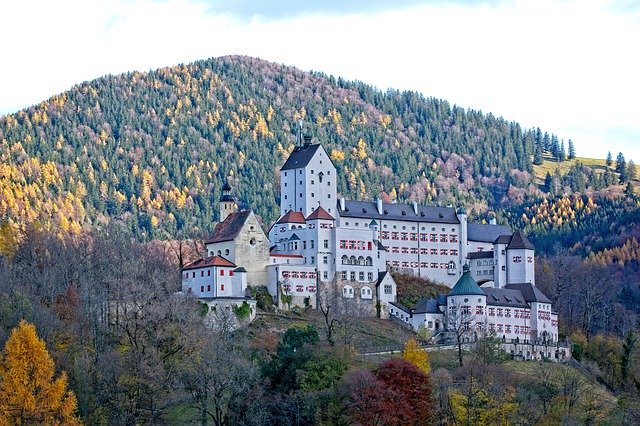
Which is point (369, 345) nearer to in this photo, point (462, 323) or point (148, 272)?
point (462, 323)

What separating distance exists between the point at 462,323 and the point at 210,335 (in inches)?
982

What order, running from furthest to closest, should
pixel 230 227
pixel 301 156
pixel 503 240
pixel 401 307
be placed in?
pixel 301 156 < pixel 503 240 < pixel 401 307 < pixel 230 227

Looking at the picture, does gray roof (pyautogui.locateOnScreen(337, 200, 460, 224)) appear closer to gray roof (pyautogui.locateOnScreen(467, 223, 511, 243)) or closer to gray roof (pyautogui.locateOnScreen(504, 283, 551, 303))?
gray roof (pyautogui.locateOnScreen(467, 223, 511, 243))

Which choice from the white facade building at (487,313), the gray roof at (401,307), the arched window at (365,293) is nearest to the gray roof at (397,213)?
the arched window at (365,293)

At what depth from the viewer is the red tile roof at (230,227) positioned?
11481cm

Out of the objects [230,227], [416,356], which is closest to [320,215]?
[230,227]

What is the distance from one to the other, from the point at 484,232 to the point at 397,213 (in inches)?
359

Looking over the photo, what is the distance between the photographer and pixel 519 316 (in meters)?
119

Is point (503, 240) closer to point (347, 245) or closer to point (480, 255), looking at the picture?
point (480, 255)

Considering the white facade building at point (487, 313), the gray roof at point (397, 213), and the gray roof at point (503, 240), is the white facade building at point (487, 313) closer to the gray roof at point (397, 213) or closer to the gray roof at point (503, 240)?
the gray roof at point (503, 240)

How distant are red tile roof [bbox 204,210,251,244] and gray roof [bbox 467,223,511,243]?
26695 millimetres

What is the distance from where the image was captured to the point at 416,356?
99.2 metres

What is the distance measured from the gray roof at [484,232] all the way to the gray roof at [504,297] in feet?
42.0

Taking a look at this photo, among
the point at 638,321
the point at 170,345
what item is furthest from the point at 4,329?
the point at 638,321
